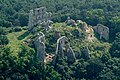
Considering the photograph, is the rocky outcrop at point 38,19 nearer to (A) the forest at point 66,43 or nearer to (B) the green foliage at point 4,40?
(A) the forest at point 66,43

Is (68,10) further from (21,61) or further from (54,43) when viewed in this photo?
(21,61)

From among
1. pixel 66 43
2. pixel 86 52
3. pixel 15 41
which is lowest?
pixel 86 52

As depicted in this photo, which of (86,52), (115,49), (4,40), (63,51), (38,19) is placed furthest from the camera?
(38,19)

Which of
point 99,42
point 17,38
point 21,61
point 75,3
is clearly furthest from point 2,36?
point 75,3

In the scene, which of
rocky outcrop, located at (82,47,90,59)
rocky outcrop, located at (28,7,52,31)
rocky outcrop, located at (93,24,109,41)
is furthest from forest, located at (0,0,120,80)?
rocky outcrop, located at (28,7,52,31)

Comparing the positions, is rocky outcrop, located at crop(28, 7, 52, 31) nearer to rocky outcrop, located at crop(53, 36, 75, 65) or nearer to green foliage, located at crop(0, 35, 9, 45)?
rocky outcrop, located at crop(53, 36, 75, 65)

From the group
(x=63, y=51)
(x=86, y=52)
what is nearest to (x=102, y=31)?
(x=86, y=52)

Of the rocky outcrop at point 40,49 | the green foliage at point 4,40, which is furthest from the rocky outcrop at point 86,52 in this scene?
the green foliage at point 4,40

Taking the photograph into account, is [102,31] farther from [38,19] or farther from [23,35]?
[23,35]
